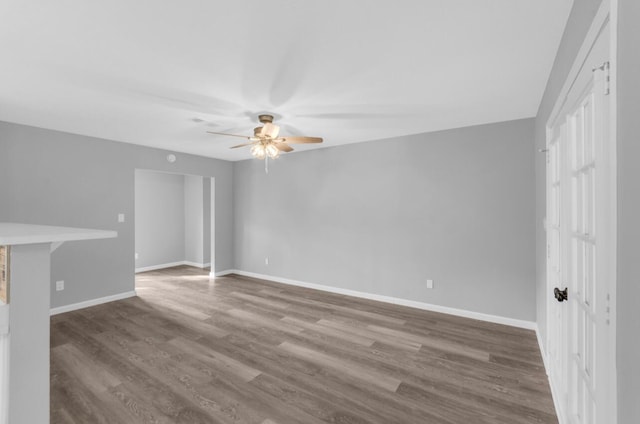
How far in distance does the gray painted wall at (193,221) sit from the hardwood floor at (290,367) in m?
3.03

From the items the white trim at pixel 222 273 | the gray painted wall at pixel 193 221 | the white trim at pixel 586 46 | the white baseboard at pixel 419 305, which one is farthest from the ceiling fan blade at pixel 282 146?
the gray painted wall at pixel 193 221

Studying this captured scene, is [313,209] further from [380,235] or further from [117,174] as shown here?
[117,174]

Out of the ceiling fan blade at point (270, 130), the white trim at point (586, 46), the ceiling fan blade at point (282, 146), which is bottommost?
the white trim at point (586, 46)

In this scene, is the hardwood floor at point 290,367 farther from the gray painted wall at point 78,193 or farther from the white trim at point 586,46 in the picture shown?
the white trim at point 586,46

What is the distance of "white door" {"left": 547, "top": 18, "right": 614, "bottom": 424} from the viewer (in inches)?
38.3

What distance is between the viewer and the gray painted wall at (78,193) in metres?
3.54

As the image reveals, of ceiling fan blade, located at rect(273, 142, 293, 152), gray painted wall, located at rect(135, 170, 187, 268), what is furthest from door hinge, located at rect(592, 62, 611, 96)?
gray painted wall, located at rect(135, 170, 187, 268)

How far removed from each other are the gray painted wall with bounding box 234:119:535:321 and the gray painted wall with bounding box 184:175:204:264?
7.54 feet

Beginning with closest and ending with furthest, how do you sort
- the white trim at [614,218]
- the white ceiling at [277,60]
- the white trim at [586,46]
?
1. the white trim at [614,218]
2. the white trim at [586,46]
3. the white ceiling at [277,60]

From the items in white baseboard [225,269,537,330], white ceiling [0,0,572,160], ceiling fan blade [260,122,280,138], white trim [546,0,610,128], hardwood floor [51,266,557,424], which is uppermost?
white ceiling [0,0,572,160]

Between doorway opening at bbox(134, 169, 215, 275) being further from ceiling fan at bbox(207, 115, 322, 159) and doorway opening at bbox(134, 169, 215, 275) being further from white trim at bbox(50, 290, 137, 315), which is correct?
ceiling fan at bbox(207, 115, 322, 159)

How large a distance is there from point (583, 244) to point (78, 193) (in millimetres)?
5380

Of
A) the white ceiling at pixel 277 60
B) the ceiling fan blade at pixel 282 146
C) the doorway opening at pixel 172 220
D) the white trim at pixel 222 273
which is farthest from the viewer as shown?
the doorway opening at pixel 172 220

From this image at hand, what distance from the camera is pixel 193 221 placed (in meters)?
7.26
